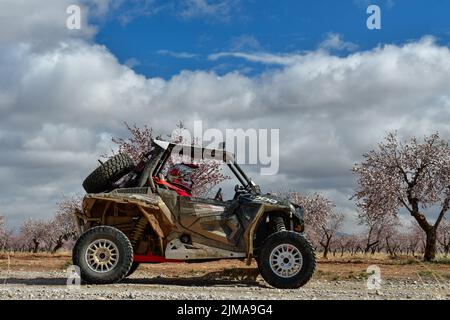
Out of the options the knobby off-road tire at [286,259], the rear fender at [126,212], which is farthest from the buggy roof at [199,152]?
the knobby off-road tire at [286,259]

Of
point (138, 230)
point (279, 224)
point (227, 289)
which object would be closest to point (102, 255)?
point (138, 230)

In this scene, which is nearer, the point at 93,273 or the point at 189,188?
the point at 93,273

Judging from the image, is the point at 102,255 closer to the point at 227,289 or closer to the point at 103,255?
the point at 103,255

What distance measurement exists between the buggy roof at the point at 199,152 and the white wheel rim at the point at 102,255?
2.18 metres

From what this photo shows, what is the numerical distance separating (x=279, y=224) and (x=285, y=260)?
0.80 metres

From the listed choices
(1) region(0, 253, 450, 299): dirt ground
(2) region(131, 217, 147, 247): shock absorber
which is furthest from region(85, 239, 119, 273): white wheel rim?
(2) region(131, 217, 147, 247): shock absorber

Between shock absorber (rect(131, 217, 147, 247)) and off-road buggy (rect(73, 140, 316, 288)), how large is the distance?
19 millimetres

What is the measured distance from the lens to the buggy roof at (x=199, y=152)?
492 inches

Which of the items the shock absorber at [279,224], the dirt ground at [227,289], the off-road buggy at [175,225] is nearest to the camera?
the dirt ground at [227,289]

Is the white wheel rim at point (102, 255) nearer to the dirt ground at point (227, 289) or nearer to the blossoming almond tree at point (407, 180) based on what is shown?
the dirt ground at point (227, 289)
